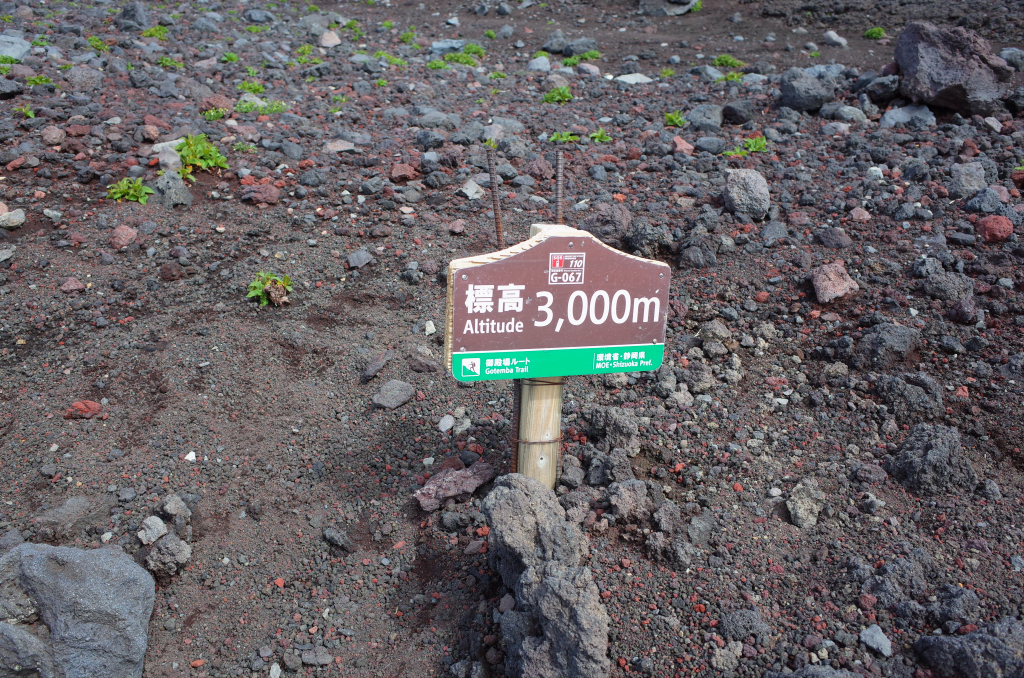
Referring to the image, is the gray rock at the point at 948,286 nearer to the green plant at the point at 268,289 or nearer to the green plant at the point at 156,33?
the green plant at the point at 268,289

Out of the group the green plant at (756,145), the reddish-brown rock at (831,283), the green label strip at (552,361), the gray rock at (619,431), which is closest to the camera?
the green label strip at (552,361)

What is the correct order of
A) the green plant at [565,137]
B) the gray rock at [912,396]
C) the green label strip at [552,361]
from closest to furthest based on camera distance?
1. the green label strip at [552,361]
2. the gray rock at [912,396]
3. the green plant at [565,137]

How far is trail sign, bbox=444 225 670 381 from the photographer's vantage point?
3.36 metres

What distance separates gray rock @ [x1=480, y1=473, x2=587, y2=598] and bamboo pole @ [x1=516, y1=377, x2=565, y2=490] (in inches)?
11.5

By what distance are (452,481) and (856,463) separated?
2.41 metres

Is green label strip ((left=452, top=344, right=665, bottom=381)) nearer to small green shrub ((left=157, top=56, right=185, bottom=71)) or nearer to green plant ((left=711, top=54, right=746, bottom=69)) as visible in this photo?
small green shrub ((left=157, top=56, right=185, bottom=71))

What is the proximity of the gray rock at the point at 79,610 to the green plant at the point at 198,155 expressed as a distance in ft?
15.2

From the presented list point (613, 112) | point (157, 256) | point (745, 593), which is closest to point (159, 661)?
point (745, 593)

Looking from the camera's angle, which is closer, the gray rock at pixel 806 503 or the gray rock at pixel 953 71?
the gray rock at pixel 806 503

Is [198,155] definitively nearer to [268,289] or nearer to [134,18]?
[268,289]

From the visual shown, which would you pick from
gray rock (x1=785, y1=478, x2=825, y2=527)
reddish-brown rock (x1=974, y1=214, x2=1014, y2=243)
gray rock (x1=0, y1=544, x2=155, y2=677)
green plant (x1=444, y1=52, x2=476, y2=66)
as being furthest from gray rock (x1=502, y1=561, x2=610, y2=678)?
green plant (x1=444, y1=52, x2=476, y2=66)

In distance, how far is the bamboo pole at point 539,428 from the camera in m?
3.73

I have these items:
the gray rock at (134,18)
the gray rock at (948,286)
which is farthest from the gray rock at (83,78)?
the gray rock at (948,286)

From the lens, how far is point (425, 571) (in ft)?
12.8
